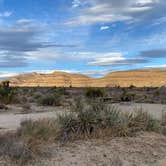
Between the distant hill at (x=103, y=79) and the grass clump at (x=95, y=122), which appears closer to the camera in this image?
the grass clump at (x=95, y=122)

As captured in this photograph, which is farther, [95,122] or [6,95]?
[6,95]

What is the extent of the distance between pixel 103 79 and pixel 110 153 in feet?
495

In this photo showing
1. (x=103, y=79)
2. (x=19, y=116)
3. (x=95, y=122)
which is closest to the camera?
(x=95, y=122)

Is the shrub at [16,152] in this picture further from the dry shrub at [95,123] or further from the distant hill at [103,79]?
the distant hill at [103,79]

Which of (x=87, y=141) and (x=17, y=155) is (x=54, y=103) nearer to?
(x=87, y=141)

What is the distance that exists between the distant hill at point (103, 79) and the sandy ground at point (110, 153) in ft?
424

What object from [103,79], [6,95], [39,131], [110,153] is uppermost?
Result: [103,79]

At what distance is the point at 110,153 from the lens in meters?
13.0

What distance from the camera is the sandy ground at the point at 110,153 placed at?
12.1 meters

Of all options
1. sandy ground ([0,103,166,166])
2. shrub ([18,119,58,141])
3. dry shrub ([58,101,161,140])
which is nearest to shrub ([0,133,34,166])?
sandy ground ([0,103,166,166])

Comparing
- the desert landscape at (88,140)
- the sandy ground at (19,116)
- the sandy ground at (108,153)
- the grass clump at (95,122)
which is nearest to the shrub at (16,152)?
the desert landscape at (88,140)

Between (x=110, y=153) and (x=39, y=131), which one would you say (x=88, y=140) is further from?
(x=39, y=131)

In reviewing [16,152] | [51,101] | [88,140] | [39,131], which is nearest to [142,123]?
[88,140]

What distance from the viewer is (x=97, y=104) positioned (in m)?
16.1
